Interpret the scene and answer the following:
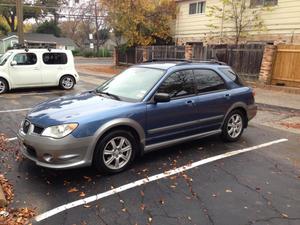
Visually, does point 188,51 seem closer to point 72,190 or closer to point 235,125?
point 235,125

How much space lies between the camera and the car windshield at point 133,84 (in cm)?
535

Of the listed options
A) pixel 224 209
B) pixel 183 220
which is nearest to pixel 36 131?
pixel 183 220

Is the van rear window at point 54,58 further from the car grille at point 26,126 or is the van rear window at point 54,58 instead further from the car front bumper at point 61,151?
the car front bumper at point 61,151

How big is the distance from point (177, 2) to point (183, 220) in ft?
74.3

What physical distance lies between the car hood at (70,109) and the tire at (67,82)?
882cm

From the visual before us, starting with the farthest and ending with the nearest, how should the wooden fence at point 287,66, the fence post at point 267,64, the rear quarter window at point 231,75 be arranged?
1. the fence post at point 267,64
2. the wooden fence at point 287,66
3. the rear quarter window at point 231,75

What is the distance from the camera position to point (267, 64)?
14.9 metres

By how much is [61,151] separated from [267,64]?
12685 millimetres

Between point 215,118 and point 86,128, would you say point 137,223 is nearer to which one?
point 86,128

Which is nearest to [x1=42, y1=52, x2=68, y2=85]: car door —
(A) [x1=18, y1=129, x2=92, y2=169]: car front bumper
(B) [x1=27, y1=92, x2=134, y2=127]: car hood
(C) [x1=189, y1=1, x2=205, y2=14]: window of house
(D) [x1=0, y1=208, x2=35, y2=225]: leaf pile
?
(B) [x1=27, y1=92, x2=134, y2=127]: car hood

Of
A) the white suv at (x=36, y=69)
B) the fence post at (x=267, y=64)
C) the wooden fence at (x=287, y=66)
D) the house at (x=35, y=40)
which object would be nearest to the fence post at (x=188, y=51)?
the fence post at (x=267, y=64)

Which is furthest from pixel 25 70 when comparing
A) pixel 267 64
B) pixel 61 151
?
pixel 267 64

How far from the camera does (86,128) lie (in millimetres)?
4449

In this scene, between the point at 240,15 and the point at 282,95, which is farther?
the point at 240,15
